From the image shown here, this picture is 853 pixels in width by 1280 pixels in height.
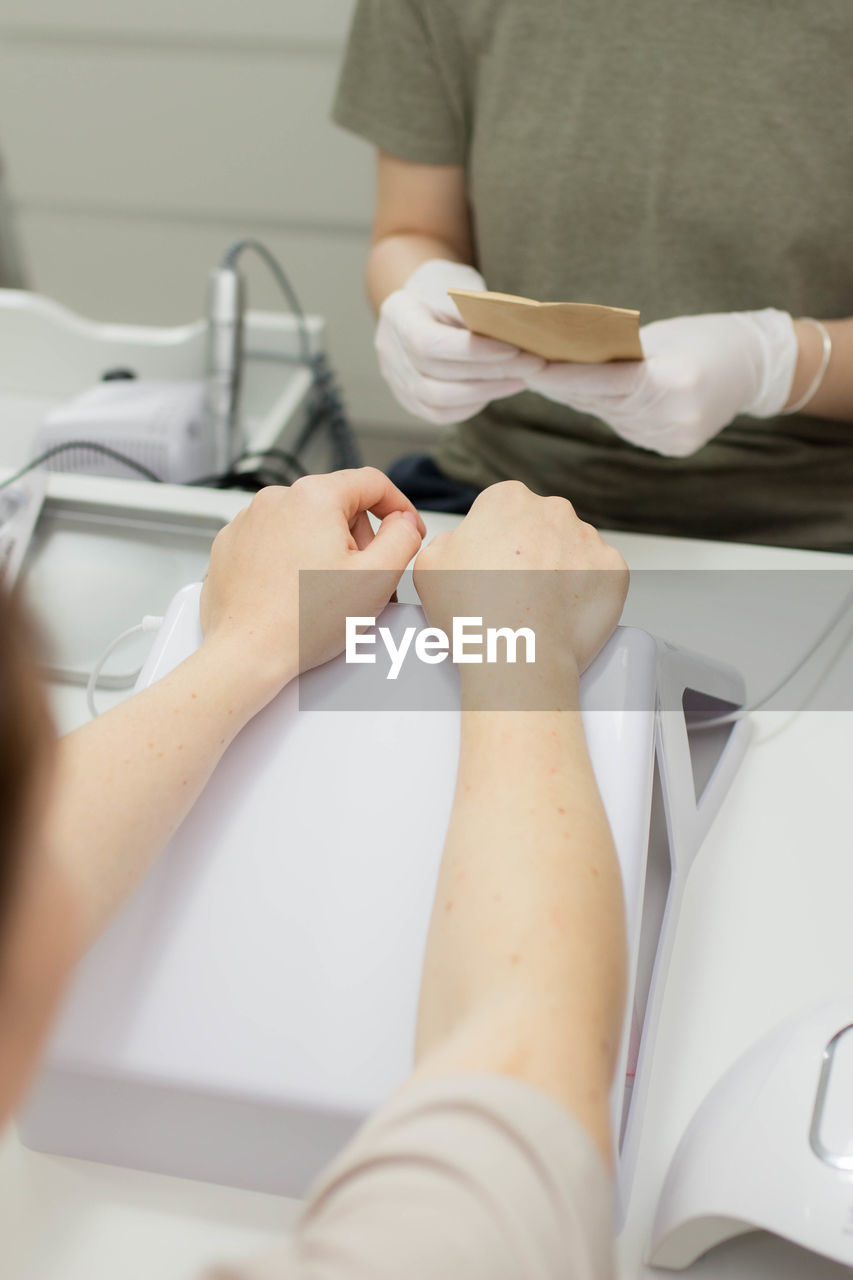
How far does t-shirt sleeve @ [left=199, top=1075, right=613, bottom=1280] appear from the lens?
0.90 feet

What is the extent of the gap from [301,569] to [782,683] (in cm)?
34

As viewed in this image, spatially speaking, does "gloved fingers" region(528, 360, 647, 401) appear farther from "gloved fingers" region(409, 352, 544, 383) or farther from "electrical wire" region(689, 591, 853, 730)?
"electrical wire" region(689, 591, 853, 730)

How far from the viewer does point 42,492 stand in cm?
79

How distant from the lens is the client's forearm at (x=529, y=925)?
0.35 metres

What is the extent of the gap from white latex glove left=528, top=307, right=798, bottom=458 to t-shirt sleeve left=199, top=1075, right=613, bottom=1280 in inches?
23.0

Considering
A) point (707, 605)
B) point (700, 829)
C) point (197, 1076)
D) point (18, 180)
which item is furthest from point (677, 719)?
point (18, 180)

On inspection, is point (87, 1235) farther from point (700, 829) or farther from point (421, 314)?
point (421, 314)

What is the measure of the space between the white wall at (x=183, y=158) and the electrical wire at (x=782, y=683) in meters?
A: 1.16

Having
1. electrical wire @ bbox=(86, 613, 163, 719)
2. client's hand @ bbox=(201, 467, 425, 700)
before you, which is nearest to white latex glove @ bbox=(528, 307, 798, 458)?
client's hand @ bbox=(201, 467, 425, 700)

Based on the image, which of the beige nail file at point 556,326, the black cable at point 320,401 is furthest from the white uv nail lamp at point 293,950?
the black cable at point 320,401

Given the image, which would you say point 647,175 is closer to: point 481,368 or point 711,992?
point 481,368

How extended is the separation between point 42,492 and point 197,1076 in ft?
1.78

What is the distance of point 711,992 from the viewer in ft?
1.61

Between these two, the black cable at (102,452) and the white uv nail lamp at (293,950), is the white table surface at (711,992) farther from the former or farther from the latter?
the black cable at (102,452)
